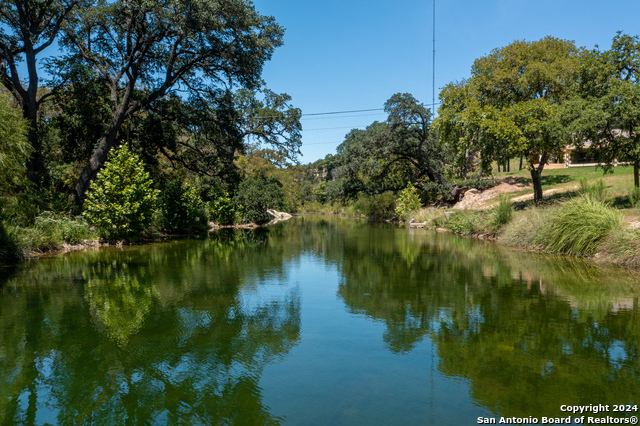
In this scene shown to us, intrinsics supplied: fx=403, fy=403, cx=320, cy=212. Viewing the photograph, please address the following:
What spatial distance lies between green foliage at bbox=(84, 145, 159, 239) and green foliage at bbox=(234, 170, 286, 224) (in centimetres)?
1180

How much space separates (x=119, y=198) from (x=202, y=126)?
771 centimetres

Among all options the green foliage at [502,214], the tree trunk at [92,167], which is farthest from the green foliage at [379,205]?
the tree trunk at [92,167]

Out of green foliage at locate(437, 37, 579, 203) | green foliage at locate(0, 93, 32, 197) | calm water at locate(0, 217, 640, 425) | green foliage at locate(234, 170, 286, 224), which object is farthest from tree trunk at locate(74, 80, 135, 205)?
green foliage at locate(437, 37, 579, 203)

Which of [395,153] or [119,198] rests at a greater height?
[395,153]

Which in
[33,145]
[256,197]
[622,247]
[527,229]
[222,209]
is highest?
[33,145]

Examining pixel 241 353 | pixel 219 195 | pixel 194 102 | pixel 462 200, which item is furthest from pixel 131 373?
pixel 462 200

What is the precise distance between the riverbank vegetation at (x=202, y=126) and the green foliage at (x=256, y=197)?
4.9 inches

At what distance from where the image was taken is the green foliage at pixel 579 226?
1261 cm

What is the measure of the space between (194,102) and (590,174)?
26817mm

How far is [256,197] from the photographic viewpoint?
3048 centimetres

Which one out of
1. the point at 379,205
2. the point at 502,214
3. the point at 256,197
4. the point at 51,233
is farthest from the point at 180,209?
the point at 379,205

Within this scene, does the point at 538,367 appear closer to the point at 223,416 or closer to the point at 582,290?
the point at 223,416

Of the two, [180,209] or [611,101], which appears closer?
[611,101]

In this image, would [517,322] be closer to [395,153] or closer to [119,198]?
[119,198]
